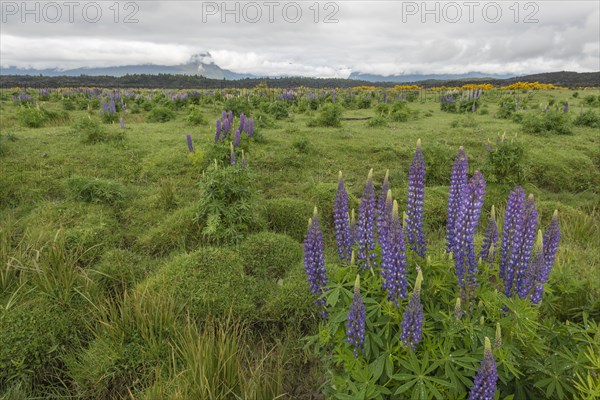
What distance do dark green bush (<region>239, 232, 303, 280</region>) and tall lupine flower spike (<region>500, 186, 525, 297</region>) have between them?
301 cm

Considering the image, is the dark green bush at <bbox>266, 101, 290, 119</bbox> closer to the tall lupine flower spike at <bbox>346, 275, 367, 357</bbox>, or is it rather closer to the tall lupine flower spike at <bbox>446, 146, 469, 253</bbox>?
the tall lupine flower spike at <bbox>446, 146, 469, 253</bbox>

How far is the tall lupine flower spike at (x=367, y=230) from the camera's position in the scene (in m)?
3.36

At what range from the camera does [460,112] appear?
20.5 m

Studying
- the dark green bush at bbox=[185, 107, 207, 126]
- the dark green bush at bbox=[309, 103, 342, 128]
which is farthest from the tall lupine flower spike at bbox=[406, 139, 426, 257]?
the dark green bush at bbox=[185, 107, 207, 126]

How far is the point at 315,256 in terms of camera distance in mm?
3543

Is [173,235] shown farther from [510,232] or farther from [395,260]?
[510,232]

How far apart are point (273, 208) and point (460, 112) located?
16509mm

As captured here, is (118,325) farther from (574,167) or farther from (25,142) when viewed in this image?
(574,167)

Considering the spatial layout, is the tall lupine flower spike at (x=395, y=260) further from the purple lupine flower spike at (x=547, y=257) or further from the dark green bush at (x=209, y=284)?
the dark green bush at (x=209, y=284)

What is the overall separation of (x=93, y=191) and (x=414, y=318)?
6562mm

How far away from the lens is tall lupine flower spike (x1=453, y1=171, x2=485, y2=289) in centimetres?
314

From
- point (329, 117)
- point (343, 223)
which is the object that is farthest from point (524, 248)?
point (329, 117)

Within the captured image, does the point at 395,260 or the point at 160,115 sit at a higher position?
the point at 160,115

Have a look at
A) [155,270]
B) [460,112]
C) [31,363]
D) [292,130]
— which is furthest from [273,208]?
[460,112]
